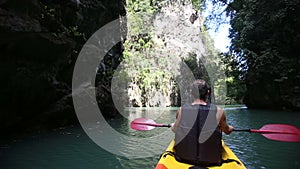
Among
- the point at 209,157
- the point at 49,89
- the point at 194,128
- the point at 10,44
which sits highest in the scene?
the point at 10,44

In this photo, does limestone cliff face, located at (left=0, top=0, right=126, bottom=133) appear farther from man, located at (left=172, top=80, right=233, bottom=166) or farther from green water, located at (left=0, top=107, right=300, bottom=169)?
man, located at (left=172, top=80, right=233, bottom=166)

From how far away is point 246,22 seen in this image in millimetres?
13844

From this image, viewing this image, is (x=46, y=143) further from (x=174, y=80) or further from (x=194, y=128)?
(x=174, y=80)

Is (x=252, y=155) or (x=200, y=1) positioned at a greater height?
(x=200, y=1)

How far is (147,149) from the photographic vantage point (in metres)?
5.30

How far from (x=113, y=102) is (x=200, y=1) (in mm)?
11041

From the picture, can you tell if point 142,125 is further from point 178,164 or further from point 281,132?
point 281,132

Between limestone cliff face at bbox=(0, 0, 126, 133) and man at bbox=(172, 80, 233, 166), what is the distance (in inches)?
205

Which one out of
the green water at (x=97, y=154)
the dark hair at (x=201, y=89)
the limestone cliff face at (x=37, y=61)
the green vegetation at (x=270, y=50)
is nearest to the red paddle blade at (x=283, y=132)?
the green water at (x=97, y=154)

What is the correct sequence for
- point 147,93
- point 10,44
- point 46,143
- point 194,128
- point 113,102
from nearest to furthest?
point 194,128, point 46,143, point 10,44, point 113,102, point 147,93

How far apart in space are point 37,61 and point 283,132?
23.8 feet

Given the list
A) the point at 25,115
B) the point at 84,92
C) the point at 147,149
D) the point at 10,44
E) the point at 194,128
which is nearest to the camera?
the point at 194,128

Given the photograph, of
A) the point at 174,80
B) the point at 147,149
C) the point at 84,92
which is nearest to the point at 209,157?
the point at 147,149

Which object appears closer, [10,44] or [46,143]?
[46,143]
